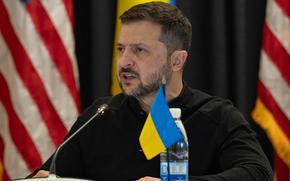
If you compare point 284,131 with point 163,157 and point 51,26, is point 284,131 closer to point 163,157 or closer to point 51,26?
point 51,26

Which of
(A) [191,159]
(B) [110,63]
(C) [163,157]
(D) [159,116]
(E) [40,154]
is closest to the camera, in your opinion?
(D) [159,116]

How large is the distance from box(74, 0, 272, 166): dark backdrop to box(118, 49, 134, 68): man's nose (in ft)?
4.34

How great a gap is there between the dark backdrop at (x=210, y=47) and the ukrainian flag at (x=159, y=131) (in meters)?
1.77

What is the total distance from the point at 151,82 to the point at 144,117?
156 mm

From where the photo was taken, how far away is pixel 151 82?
6.66ft

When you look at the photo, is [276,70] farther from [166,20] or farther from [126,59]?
[126,59]

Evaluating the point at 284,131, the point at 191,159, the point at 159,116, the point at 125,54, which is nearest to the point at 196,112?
the point at 191,159

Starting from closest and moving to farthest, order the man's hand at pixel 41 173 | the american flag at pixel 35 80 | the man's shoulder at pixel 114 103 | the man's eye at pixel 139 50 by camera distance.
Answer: the man's hand at pixel 41 173
the man's eye at pixel 139 50
the man's shoulder at pixel 114 103
the american flag at pixel 35 80

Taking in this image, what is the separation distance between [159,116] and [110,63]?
1829 millimetres

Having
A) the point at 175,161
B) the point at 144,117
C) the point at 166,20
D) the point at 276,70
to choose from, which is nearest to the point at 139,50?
the point at 166,20

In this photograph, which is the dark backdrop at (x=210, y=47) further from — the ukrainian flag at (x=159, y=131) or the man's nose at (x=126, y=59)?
the ukrainian flag at (x=159, y=131)

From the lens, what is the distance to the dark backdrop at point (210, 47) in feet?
11.0

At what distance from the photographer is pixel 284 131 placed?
10.4 ft

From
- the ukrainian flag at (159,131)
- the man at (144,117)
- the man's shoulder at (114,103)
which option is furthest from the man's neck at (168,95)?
the ukrainian flag at (159,131)
